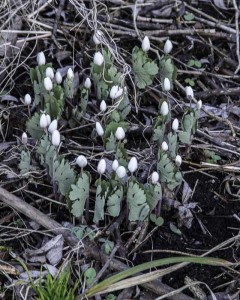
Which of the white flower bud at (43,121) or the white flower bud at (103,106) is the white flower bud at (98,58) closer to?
the white flower bud at (103,106)

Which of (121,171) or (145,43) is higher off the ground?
(145,43)

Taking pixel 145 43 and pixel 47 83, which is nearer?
pixel 47 83

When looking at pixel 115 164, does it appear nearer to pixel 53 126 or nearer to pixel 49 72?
pixel 53 126

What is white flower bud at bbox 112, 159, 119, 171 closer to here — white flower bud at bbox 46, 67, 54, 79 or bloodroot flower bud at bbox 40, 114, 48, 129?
bloodroot flower bud at bbox 40, 114, 48, 129

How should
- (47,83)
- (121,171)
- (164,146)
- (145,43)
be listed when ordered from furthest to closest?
(145,43), (47,83), (164,146), (121,171)

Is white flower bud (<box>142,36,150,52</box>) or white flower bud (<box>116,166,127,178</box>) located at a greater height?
white flower bud (<box>142,36,150,52</box>)

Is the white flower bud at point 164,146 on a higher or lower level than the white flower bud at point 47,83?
lower

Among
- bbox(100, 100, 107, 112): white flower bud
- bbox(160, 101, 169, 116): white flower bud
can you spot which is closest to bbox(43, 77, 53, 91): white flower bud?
Result: bbox(100, 100, 107, 112): white flower bud

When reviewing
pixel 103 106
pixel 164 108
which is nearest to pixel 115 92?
pixel 103 106

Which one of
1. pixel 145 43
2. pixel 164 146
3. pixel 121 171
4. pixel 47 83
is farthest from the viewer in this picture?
pixel 145 43

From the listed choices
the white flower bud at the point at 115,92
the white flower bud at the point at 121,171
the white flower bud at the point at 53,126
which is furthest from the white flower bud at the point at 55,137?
the white flower bud at the point at 115,92
